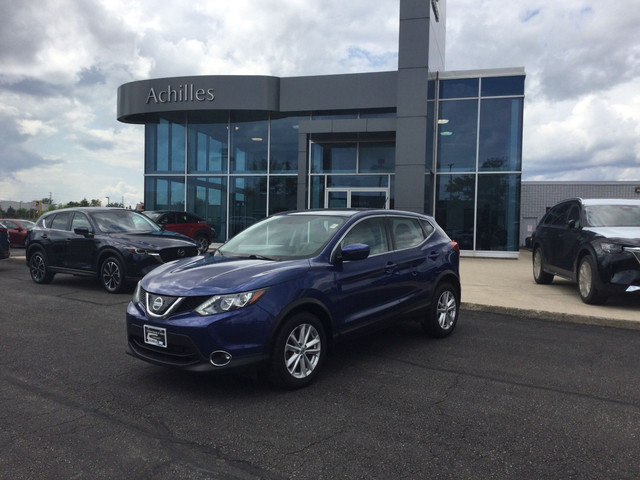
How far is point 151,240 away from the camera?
9453 mm

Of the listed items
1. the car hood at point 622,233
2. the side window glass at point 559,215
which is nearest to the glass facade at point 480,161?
the side window glass at point 559,215

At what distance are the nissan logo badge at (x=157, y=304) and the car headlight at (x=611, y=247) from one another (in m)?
6.76

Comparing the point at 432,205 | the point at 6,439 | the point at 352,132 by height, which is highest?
the point at 352,132

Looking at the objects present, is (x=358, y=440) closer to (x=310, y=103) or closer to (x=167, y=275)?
(x=167, y=275)

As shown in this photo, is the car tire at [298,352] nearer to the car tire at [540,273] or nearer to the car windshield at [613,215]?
the car windshield at [613,215]

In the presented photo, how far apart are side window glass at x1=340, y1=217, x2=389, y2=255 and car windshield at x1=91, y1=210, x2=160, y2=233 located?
6.12m

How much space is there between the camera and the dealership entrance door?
57.0ft

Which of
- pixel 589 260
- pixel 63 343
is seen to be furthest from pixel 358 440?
pixel 589 260

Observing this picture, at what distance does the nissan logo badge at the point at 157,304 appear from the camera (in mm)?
4178

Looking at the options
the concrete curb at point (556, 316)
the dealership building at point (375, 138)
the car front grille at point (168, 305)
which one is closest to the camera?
the car front grille at point (168, 305)

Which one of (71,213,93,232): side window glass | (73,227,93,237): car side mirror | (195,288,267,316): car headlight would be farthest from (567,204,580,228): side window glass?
(71,213,93,232): side window glass

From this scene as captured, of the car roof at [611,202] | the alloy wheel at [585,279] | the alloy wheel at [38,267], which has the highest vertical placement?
the car roof at [611,202]

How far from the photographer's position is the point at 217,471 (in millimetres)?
2951

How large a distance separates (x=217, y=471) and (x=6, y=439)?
5.14ft
